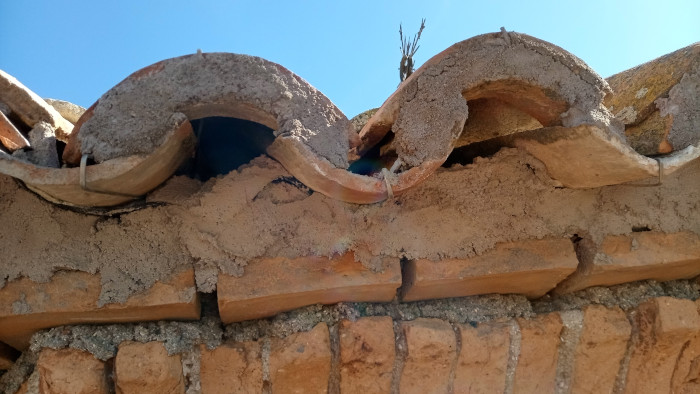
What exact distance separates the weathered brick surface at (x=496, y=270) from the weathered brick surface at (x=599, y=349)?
176 mm

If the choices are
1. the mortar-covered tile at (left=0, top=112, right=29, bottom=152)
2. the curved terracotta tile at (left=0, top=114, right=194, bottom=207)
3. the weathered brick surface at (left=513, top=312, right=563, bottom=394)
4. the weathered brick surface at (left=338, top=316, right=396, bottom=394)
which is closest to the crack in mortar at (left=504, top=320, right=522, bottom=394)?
the weathered brick surface at (left=513, top=312, right=563, bottom=394)

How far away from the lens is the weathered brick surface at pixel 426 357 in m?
1.76

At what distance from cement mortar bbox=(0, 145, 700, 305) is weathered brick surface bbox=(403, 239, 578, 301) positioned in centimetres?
3

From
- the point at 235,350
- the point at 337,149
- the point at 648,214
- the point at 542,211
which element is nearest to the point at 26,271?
the point at 235,350

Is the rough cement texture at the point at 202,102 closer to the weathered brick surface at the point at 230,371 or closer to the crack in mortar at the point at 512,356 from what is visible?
the weathered brick surface at the point at 230,371

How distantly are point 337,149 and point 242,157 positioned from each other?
1.89 feet

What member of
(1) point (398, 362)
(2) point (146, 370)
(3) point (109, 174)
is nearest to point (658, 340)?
(1) point (398, 362)

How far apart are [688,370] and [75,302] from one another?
1935 millimetres

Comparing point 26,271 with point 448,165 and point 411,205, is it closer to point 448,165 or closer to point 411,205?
point 411,205

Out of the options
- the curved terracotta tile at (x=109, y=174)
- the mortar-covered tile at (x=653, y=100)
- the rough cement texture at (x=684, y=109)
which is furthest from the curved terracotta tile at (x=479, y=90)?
the curved terracotta tile at (x=109, y=174)

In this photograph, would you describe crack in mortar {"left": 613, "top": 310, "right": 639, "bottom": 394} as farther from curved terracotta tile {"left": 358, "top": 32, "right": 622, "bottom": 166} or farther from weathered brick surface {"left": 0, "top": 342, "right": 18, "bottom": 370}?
weathered brick surface {"left": 0, "top": 342, "right": 18, "bottom": 370}

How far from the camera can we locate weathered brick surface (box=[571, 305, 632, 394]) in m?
1.92

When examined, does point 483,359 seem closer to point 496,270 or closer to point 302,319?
point 496,270

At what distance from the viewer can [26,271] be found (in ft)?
5.33
